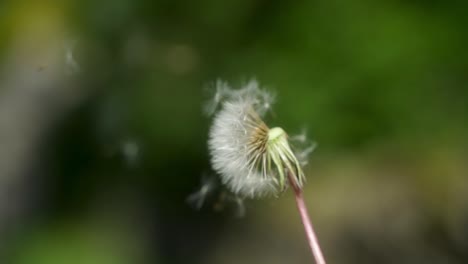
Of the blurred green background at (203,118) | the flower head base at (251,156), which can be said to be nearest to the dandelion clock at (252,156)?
the flower head base at (251,156)

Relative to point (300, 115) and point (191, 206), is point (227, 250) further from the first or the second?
point (300, 115)

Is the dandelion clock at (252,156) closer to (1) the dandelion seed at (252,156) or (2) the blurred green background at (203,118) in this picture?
(1) the dandelion seed at (252,156)

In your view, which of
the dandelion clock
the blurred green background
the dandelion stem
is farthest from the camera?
the blurred green background

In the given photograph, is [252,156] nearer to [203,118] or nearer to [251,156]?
[251,156]

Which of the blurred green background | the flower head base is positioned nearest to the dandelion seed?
the flower head base

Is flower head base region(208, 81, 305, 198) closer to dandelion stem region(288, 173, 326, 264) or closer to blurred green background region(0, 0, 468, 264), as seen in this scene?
dandelion stem region(288, 173, 326, 264)

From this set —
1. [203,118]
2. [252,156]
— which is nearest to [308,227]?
[252,156]
